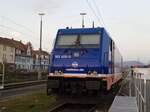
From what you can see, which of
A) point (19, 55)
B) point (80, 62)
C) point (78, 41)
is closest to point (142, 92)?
point (80, 62)

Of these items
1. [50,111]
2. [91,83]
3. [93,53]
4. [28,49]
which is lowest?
[50,111]

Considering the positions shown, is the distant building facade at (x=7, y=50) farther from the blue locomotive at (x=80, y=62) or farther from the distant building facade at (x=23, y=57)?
the blue locomotive at (x=80, y=62)

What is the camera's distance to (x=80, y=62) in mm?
15031

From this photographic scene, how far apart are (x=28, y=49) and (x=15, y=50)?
58.0ft

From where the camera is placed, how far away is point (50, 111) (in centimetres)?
1310

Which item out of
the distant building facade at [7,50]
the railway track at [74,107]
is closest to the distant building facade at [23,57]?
the distant building facade at [7,50]

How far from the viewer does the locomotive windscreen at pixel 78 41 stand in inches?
612

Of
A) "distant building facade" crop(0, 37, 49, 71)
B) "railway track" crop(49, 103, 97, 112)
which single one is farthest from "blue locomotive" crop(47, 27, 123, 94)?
"distant building facade" crop(0, 37, 49, 71)

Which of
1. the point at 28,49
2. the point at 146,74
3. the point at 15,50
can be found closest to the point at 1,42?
the point at 15,50

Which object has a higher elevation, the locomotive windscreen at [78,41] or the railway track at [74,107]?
the locomotive windscreen at [78,41]

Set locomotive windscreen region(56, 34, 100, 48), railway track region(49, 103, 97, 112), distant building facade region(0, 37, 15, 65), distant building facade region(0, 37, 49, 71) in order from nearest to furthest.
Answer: railway track region(49, 103, 97, 112) < locomotive windscreen region(56, 34, 100, 48) < distant building facade region(0, 37, 15, 65) < distant building facade region(0, 37, 49, 71)

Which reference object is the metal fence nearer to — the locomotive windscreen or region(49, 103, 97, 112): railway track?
region(49, 103, 97, 112): railway track

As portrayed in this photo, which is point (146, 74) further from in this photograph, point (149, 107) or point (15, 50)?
point (15, 50)

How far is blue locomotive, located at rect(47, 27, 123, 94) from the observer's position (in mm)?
14609
